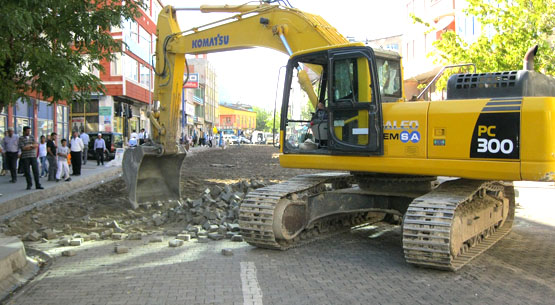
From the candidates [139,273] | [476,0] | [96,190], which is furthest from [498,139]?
[476,0]

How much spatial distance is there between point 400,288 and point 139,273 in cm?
299

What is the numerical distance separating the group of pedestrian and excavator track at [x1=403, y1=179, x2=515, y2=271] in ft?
35.5

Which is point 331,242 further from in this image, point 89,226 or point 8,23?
point 8,23

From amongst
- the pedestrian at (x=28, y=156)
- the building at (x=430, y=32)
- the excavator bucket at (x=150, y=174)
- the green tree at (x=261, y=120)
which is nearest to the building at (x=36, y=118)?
the pedestrian at (x=28, y=156)

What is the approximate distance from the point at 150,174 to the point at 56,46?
3458 mm

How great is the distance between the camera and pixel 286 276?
217 inches

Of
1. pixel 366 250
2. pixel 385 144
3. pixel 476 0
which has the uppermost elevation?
pixel 476 0

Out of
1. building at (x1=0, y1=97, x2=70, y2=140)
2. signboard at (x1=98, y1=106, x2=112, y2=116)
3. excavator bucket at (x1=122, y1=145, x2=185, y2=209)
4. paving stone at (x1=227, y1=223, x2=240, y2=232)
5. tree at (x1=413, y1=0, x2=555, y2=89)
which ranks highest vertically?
tree at (x1=413, y1=0, x2=555, y2=89)

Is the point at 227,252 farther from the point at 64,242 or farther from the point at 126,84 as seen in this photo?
the point at 126,84

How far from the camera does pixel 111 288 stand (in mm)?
5082

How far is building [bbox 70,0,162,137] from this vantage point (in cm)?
3444

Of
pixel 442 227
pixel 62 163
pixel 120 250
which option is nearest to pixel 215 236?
pixel 120 250

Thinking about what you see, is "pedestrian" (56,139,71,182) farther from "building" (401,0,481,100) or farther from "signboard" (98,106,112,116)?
"signboard" (98,106,112,116)

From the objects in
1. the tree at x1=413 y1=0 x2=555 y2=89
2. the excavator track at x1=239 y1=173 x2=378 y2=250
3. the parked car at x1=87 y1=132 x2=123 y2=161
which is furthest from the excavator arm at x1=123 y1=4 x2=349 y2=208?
the parked car at x1=87 y1=132 x2=123 y2=161
